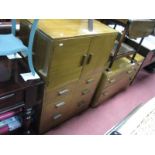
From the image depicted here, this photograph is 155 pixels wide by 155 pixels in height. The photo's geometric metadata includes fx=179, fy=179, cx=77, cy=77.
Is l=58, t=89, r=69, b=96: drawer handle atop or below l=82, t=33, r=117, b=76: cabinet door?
below

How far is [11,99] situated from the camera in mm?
1139

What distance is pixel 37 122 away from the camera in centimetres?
163

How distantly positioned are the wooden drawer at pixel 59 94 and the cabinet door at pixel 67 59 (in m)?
0.06

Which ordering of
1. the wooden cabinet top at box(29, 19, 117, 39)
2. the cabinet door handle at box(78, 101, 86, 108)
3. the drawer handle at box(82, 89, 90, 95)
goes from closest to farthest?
the wooden cabinet top at box(29, 19, 117, 39)
the drawer handle at box(82, 89, 90, 95)
the cabinet door handle at box(78, 101, 86, 108)

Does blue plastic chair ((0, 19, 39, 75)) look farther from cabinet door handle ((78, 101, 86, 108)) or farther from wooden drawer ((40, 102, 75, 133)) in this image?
cabinet door handle ((78, 101, 86, 108))

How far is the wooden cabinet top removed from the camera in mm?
1171

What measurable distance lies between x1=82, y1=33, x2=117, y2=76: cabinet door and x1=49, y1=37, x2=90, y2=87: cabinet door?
0.23ft

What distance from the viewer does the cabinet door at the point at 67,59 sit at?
118cm

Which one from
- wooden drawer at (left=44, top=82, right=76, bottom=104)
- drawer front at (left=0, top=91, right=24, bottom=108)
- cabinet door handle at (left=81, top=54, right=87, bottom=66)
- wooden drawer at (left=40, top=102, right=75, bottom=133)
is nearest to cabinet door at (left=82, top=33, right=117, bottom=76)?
cabinet door handle at (left=81, top=54, right=87, bottom=66)

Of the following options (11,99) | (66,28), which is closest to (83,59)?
(66,28)

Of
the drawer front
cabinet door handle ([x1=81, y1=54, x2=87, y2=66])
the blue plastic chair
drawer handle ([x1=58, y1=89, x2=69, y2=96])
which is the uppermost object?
the blue plastic chair

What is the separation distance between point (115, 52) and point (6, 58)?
41.6 inches
